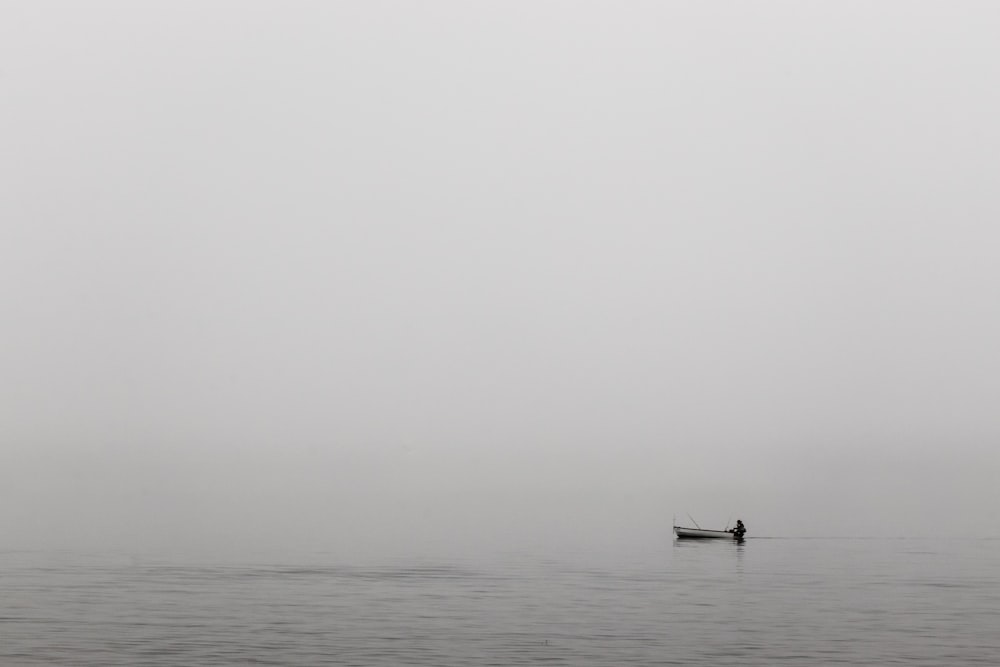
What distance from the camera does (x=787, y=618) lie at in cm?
→ 6812

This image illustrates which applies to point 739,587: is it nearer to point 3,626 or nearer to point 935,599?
point 935,599

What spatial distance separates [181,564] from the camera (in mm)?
117812

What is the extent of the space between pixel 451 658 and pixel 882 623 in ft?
97.7

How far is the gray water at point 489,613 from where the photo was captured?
51.1 metres

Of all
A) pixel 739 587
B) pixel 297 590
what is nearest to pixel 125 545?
pixel 297 590

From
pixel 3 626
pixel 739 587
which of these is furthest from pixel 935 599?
pixel 3 626

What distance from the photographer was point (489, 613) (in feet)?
224

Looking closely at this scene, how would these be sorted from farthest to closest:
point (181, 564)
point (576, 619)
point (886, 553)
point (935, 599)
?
1. point (886, 553)
2. point (181, 564)
3. point (935, 599)
4. point (576, 619)

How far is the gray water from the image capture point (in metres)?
51.1

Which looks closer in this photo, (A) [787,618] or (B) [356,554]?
(A) [787,618]

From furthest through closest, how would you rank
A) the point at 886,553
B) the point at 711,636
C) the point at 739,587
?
the point at 886,553 < the point at 739,587 < the point at 711,636

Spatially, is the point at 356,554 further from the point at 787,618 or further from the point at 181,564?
the point at 787,618

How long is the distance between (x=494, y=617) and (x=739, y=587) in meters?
30.9

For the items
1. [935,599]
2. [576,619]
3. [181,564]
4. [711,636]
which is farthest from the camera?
[181,564]
